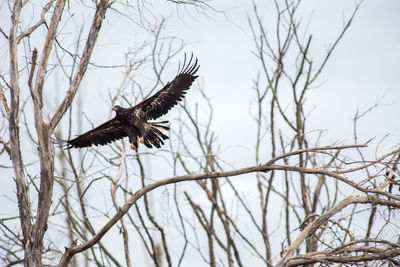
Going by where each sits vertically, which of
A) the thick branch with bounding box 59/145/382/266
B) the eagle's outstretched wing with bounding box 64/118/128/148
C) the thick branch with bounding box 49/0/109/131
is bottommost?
the thick branch with bounding box 59/145/382/266

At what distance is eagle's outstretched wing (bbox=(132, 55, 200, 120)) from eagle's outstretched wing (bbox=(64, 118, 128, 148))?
49 centimetres

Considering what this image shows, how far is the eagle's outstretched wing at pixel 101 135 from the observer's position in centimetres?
809

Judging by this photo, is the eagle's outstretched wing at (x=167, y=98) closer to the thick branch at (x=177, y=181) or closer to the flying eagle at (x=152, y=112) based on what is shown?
the flying eagle at (x=152, y=112)

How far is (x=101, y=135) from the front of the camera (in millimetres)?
8273

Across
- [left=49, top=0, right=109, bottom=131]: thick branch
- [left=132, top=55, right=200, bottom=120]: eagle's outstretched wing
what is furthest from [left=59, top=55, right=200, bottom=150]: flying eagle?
[left=49, top=0, right=109, bottom=131]: thick branch

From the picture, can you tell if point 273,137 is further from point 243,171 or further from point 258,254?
point 243,171

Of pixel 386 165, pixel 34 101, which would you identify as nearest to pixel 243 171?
pixel 386 165

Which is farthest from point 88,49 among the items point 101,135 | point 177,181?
point 101,135

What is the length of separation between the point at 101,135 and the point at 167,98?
1.25m

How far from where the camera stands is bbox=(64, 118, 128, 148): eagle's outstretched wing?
8.09m

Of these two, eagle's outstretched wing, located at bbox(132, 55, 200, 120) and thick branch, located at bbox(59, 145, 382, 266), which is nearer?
thick branch, located at bbox(59, 145, 382, 266)

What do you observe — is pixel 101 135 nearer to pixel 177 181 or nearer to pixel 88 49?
pixel 88 49

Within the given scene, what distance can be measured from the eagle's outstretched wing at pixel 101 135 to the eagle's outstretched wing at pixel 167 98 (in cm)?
49

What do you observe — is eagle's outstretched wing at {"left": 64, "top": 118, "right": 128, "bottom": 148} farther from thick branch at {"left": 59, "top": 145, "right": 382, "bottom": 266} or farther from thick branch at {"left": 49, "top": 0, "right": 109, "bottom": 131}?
thick branch at {"left": 59, "top": 145, "right": 382, "bottom": 266}
